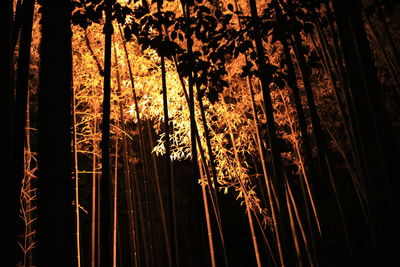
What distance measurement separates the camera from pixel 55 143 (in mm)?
1517

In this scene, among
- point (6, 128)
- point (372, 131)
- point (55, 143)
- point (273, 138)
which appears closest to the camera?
point (6, 128)

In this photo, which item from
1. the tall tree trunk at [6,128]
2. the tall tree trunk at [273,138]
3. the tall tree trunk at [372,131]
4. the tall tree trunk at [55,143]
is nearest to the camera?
the tall tree trunk at [6,128]

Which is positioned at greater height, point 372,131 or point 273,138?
point 273,138

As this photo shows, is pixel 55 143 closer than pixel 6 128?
No

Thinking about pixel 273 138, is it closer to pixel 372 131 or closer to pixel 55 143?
pixel 372 131

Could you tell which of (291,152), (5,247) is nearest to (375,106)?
(5,247)

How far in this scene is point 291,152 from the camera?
642cm

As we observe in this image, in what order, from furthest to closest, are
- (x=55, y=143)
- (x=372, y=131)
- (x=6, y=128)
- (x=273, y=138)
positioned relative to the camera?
1. (x=273, y=138)
2. (x=372, y=131)
3. (x=55, y=143)
4. (x=6, y=128)

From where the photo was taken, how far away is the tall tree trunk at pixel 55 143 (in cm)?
144

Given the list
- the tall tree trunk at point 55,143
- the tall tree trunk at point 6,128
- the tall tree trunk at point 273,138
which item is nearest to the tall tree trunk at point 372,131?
the tall tree trunk at point 273,138

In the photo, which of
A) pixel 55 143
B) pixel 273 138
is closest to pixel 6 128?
pixel 55 143

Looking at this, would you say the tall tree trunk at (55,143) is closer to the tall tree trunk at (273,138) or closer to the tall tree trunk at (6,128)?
the tall tree trunk at (6,128)

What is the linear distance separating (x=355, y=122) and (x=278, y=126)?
3.98 metres

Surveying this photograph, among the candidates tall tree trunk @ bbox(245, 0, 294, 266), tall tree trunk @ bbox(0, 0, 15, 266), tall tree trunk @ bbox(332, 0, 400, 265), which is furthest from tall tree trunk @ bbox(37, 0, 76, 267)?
tall tree trunk @ bbox(332, 0, 400, 265)
